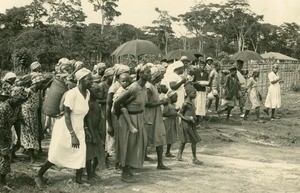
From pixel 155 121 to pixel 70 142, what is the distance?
178 cm

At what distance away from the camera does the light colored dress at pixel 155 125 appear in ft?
22.3

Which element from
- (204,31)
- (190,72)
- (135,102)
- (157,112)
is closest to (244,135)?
(190,72)

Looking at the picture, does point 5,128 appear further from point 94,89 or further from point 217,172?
point 217,172

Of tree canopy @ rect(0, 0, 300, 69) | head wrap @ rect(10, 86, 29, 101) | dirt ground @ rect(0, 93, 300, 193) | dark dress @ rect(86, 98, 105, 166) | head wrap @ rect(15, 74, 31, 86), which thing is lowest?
dirt ground @ rect(0, 93, 300, 193)

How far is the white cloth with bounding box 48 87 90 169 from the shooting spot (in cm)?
549

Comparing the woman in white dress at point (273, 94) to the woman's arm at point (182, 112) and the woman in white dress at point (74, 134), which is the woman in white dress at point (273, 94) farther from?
the woman in white dress at point (74, 134)

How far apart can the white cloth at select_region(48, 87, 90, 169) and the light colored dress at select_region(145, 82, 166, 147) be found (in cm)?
149

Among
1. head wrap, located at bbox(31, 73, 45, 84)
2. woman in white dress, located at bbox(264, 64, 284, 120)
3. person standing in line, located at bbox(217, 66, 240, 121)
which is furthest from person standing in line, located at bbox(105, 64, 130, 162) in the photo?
woman in white dress, located at bbox(264, 64, 284, 120)

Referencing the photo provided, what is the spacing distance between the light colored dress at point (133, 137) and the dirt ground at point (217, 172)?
0.33 metres

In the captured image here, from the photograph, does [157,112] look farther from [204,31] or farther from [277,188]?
[204,31]

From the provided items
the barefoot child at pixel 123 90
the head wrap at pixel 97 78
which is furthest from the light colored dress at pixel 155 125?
the head wrap at pixel 97 78

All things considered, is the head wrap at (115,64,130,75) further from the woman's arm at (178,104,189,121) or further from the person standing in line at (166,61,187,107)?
the woman's arm at (178,104,189,121)

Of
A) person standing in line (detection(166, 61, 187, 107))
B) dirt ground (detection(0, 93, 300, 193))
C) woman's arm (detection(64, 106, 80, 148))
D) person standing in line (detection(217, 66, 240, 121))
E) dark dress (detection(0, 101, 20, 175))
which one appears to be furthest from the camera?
person standing in line (detection(217, 66, 240, 121))

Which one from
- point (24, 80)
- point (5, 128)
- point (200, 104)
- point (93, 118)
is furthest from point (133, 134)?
point (200, 104)
